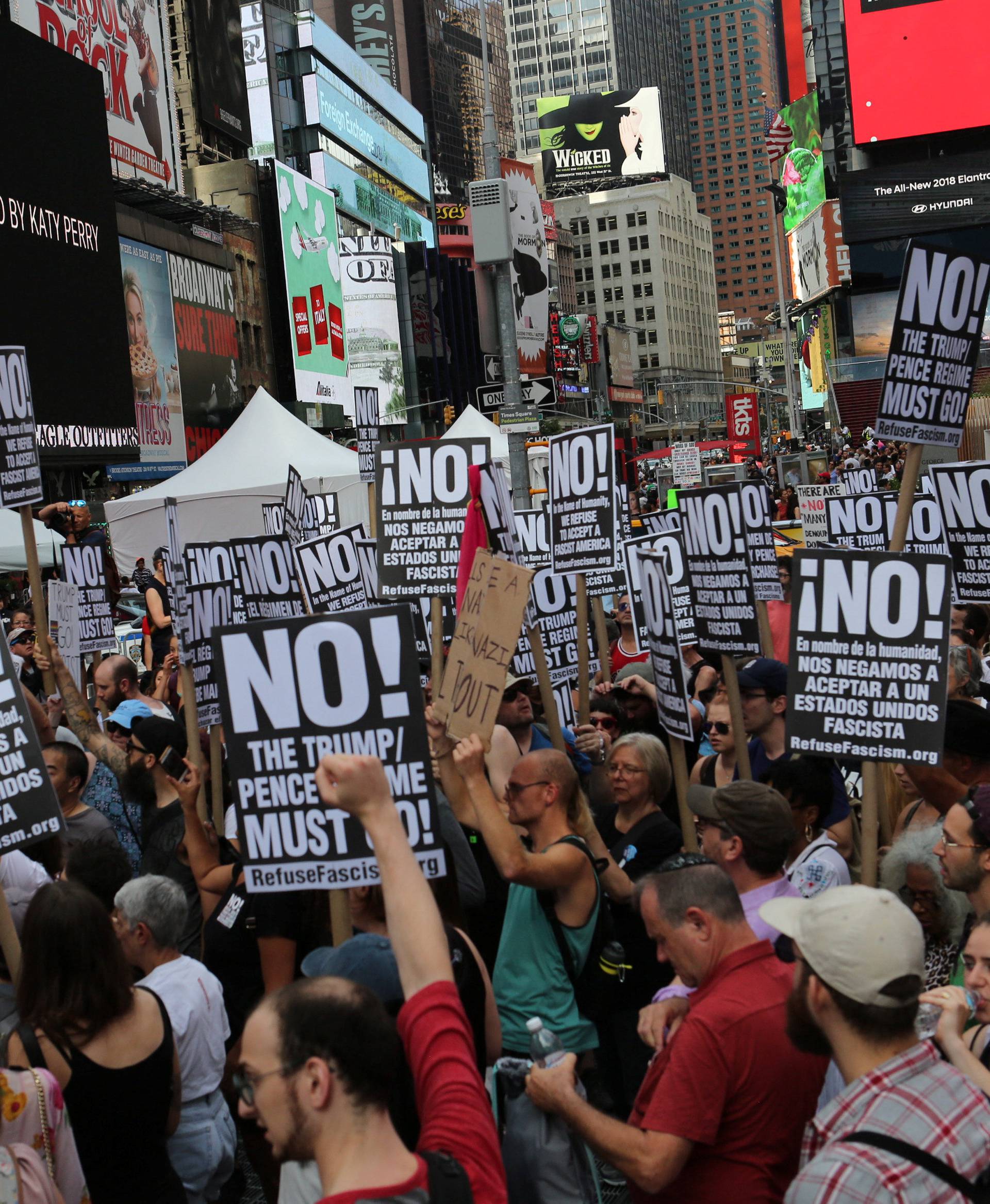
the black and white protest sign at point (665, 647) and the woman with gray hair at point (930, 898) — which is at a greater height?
the black and white protest sign at point (665, 647)

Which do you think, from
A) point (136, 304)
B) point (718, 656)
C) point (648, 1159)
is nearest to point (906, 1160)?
point (648, 1159)

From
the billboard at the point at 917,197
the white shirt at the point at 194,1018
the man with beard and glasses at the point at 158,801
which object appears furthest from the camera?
the billboard at the point at 917,197

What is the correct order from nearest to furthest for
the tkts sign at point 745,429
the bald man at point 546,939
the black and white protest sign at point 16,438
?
the bald man at point 546,939, the black and white protest sign at point 16,438, the tkts sign at point 745,429

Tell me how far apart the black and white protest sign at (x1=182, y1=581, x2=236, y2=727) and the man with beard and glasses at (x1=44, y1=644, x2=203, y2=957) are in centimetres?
32

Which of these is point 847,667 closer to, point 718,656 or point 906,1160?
point 906,1160

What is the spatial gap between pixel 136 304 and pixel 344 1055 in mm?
37588

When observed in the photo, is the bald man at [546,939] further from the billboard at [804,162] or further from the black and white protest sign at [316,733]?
the billboard at [804,162]

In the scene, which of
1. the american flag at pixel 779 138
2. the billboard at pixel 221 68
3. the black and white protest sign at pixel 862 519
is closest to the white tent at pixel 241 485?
the black and white protest sign at pixel 862 519

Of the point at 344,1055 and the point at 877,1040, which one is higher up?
the point at 344,1055

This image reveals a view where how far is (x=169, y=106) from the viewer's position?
40.5 m

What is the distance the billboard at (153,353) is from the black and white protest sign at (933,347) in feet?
107

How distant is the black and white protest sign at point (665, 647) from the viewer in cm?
600

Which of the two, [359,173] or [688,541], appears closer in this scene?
[688,541]

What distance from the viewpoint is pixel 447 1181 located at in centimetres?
248
